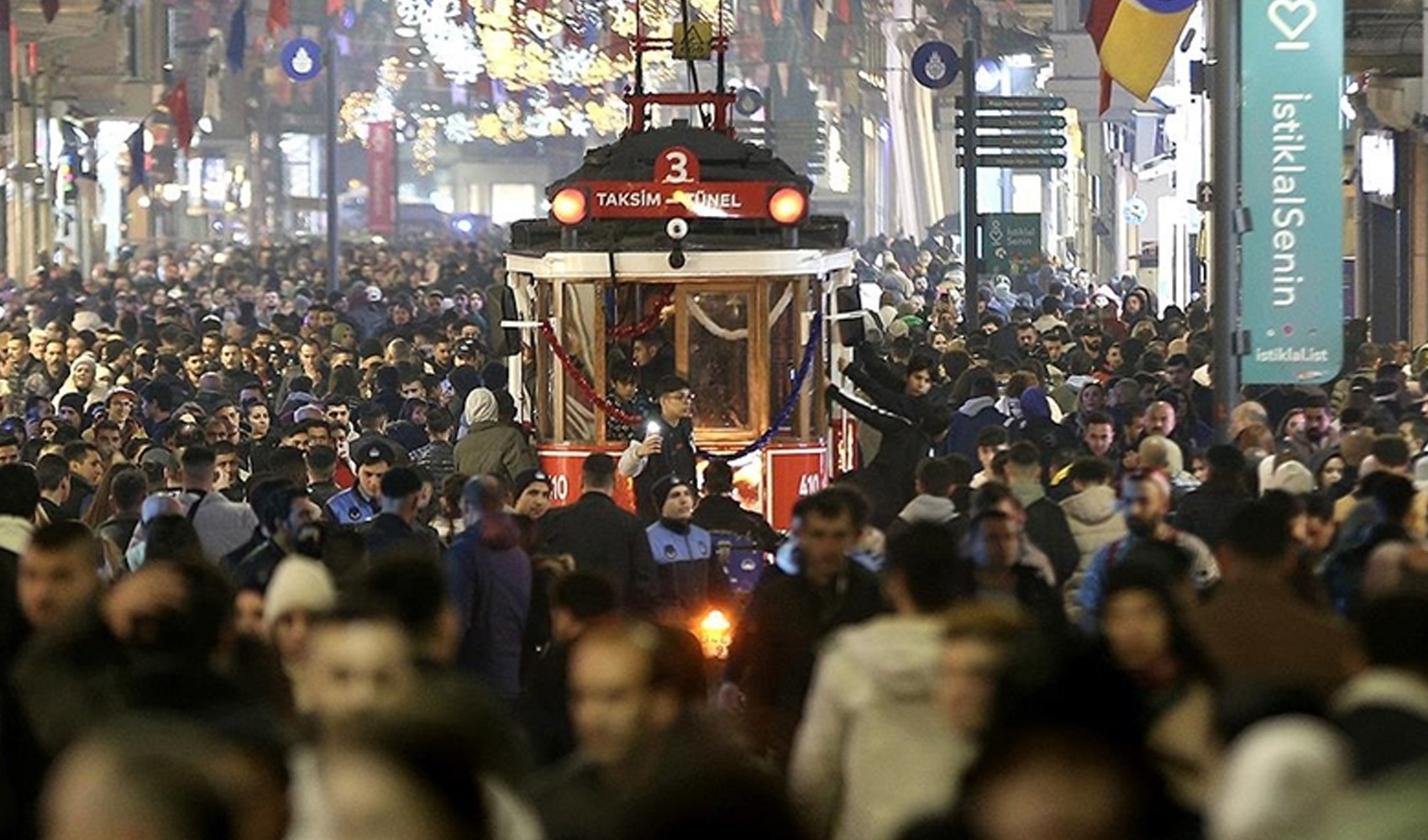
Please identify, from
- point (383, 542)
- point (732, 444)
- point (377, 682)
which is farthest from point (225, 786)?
point (732, 444)

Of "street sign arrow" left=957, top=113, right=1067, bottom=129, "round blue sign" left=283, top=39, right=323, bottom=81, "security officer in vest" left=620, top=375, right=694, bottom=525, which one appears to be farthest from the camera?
"round blue sign" left=283, top=39, right=323, bottom=81

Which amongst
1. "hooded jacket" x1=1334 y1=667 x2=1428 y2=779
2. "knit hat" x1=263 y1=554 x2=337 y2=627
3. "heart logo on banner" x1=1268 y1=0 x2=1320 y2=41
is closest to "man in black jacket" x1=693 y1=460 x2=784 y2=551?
"heart logo on banner" x1=1268 y1=0 x2=1320 y2=41

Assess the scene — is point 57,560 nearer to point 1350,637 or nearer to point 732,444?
point 1350,637

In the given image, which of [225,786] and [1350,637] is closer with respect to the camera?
[225,786]

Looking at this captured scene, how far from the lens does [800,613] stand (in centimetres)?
1023

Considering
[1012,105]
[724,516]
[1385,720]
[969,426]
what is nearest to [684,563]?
[724,516]

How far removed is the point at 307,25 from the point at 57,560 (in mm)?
99438

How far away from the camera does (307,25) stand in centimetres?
10775

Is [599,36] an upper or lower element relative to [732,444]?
upper

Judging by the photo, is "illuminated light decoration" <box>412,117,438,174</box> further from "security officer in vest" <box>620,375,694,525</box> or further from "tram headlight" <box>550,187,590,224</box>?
"security officer in vest" <box>620,375,694,525</box>

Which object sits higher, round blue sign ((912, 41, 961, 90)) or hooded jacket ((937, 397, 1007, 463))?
round blue sign ((912, 41, 961, 90))

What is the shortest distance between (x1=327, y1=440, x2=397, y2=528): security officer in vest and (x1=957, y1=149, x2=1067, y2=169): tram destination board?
59.0 ft

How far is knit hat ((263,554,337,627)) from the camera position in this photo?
9.45m

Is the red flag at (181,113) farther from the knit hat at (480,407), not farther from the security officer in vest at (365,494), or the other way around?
the security officer in vest at (365,494)
